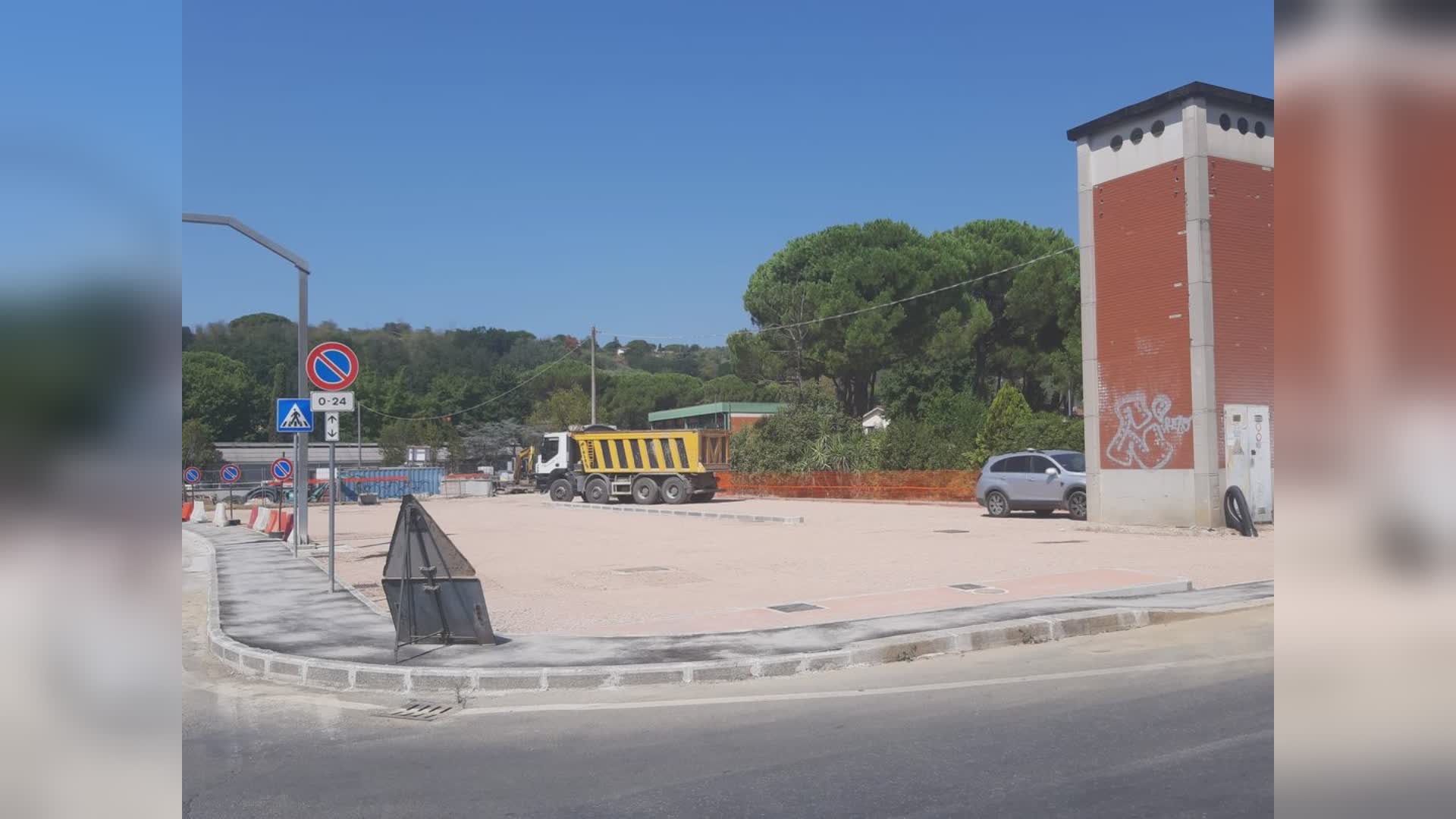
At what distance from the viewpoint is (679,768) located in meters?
5.86

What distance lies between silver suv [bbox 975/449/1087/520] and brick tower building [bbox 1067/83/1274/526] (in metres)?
3.44

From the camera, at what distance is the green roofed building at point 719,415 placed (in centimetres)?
6800

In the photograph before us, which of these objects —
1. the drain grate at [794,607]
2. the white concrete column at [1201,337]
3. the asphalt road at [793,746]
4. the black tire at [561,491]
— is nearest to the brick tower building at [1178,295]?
the white concrete column at [1201,337]

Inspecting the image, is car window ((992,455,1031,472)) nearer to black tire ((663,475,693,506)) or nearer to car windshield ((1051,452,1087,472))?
car windshield ((1051,452,1087,472))

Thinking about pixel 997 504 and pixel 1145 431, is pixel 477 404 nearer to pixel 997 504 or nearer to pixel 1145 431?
pixel 997 504

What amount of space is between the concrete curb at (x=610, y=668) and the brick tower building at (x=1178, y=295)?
1190 centimetres

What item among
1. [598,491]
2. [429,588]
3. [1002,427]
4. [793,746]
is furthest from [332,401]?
[1002,427]

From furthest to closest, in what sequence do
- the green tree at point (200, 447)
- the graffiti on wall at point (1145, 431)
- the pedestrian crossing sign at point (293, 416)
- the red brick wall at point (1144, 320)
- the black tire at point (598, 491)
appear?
the green tree at point (200, 447)
the black tire at point (598, 491)
the graffiti on wall at point (1145, 431)
the red brick wall at point (1144, 320)
the pedestrian crossing sign at point (293, 416)

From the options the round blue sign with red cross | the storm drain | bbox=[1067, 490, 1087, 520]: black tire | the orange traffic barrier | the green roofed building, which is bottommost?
the orange traffic barrier

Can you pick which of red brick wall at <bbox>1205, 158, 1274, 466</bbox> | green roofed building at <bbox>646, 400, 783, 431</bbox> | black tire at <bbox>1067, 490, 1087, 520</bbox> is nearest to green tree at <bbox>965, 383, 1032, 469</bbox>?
black tire at <bbox>1067, 490, 1087, 520</bbox>

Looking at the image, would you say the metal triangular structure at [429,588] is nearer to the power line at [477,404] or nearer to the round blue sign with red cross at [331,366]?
the round blue sign with red cross at [331,366]

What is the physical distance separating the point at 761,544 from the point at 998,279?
1555 inches

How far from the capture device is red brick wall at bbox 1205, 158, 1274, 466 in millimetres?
20578
